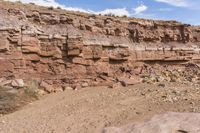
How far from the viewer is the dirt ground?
35.2 ft

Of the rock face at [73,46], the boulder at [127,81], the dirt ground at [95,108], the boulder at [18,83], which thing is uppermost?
the rock face at [73,46]

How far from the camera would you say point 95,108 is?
40.3 feet

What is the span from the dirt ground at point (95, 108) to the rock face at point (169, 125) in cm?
141

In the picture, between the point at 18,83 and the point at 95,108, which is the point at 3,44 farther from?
the point at 95,108

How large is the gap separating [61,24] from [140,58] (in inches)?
162

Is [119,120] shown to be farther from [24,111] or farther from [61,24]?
[61,24]

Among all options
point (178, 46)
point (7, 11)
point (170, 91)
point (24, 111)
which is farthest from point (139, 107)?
point (178, 46)

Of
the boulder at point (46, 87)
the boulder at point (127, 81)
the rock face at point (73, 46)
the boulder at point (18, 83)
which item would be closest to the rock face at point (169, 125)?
the boulder at point (18, 83)

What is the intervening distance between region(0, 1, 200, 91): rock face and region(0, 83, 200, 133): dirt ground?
1.25 metres

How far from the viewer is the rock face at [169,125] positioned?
8.14 metres

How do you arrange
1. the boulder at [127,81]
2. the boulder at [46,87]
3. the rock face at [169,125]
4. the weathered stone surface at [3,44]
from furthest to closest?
the boulder at [127,81]
the boulder at [46,87]
the weathered stone surface at [3,44]
the rock face at [169,125]

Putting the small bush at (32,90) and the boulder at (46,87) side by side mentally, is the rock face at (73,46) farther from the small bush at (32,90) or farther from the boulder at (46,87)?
the small bush at (32,90)

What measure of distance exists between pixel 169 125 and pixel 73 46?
779 centimetres

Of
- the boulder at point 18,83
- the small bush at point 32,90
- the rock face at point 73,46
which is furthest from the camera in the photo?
the rock face at point 73,46
